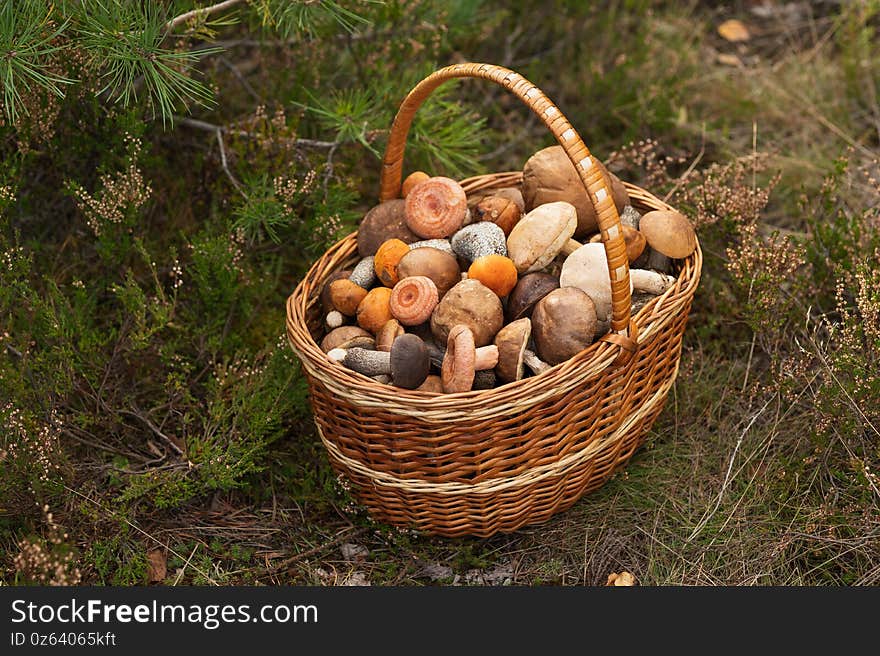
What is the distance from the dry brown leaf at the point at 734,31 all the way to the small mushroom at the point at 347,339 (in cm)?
300

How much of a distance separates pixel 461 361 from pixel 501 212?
1.97ft

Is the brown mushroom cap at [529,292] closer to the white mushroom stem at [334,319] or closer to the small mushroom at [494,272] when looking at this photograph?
the small mushroom at [494,272]

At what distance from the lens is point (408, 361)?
2154 mm

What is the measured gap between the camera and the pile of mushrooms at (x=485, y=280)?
2.21m

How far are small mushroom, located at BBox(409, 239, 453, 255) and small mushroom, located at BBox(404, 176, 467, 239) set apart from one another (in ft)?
0.05

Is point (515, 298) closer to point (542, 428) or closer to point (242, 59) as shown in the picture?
point (542, 428)

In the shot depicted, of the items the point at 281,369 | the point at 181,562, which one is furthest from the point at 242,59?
the point at 181,562

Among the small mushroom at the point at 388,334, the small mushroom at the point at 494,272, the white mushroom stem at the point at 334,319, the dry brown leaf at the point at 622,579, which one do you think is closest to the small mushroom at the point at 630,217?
the small mushroom at the point at 494,272

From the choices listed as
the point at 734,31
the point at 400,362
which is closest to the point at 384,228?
the point at 400,362

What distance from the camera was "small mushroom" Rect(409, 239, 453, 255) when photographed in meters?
2.52

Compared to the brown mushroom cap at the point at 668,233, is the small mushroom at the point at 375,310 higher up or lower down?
lower down

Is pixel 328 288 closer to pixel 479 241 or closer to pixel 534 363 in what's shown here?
pixel 479 241

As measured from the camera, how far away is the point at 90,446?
2.64 m

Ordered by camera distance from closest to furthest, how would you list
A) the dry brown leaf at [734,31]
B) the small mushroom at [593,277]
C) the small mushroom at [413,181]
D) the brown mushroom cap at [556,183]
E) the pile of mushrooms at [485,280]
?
the pile of mushrooms at [485,280] → the small mushroom at [593,277] → the brown mushroom cap at [556,183] → the small mushroom at [413,181] → the dry brown leaf at [734,31]
